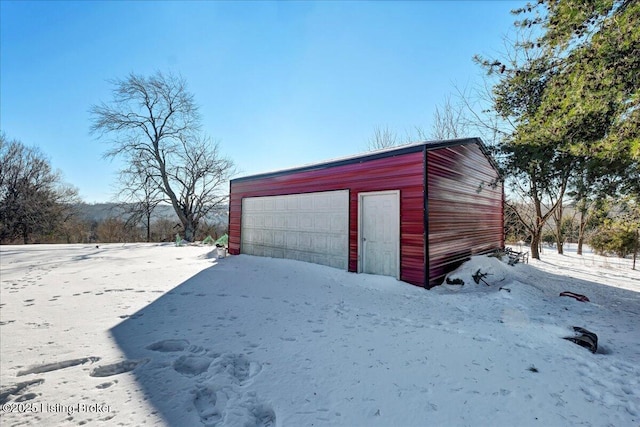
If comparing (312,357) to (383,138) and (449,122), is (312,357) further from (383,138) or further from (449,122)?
(383,138)

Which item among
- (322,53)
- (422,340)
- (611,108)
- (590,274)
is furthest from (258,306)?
(590,274)

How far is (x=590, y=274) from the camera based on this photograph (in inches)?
299

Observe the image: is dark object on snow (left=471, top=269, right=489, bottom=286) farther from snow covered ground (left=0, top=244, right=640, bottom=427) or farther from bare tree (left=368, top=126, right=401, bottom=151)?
bare tree (left=368, top=126, right=401, bottom=151)

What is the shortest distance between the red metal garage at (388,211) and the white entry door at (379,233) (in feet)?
0.07

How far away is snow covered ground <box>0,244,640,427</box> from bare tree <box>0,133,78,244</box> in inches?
836

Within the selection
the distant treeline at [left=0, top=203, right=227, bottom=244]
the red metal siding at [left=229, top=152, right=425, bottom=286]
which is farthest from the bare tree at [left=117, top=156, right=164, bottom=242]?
the red metal siding at [left=229, top=152, right=425, bottom=286]

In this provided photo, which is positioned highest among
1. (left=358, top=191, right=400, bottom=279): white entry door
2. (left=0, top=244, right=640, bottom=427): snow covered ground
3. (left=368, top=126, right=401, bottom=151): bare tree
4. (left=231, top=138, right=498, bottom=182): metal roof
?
(left=368, top=126, right=401, bottom=151): bare tree

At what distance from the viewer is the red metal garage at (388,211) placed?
562 cm

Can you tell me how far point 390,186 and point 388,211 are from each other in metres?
0.56

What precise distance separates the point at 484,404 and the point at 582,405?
743mm

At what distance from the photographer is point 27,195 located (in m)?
20.3

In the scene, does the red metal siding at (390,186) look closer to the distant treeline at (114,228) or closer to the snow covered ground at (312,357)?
the snow covered ground at (312,357)

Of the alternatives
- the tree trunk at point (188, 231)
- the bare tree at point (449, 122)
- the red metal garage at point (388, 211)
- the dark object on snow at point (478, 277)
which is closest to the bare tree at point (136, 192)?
the tree trunk at point (188, 231)

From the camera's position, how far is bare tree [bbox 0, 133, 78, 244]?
19.3 m
